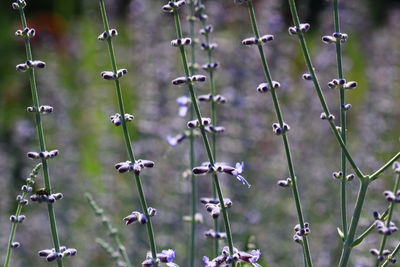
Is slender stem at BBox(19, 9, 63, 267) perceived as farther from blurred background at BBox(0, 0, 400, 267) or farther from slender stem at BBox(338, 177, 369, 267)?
blurred background at BBox(0, 0, 400, 267)

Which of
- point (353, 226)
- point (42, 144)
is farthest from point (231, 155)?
point (42, 144)

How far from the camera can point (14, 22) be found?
46.5 ft

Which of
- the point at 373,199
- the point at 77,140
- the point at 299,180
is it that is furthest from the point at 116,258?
the point at 77,140

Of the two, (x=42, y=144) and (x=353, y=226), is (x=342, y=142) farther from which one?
(x=42, y=144)

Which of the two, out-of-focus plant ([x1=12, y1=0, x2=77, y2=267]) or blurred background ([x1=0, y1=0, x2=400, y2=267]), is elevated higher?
blurred background ([x1=0, y1=0, x2=400, y2=267])

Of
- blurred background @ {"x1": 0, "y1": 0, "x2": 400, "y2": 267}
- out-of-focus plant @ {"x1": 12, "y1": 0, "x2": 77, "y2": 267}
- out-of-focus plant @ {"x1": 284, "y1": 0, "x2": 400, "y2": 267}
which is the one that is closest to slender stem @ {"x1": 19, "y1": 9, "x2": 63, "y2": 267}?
out-of-focus plant @ {"x1": 12, "y1": 0, "x2": 77, "y2": 267}

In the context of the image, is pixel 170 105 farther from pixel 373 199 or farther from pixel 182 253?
pixel 373 199

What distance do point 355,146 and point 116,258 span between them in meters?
4.60

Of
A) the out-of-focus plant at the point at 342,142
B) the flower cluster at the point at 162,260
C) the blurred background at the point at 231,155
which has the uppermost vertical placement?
the blurred background at the point at 231,155

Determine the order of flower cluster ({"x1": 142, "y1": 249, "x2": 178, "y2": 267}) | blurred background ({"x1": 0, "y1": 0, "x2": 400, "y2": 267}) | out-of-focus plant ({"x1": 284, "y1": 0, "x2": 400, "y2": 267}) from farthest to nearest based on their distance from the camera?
blurred background ({"x1": 0, "y1": 0, "x2": 400, "y2": 267}), out-of-focus plant ({"x1": 284, "y1": 0, "x2": 400, "y2": 267}), flower cluster ({"x1": 142, "y1": 249, "x2": 178, "y2": 267})

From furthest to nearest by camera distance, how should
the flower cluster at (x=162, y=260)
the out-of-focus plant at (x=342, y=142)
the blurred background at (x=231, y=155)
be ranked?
the blurred background at (x=231, y=155), the out-of-focus plant at (x=342, y=142), the flower cluster at (x=162, y=260)

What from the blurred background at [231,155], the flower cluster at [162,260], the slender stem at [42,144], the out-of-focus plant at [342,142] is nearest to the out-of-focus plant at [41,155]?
the slender stem at [42,144]

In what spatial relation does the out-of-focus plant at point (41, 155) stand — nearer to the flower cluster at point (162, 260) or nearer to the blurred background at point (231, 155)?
the flower cluster at point (162, 260)

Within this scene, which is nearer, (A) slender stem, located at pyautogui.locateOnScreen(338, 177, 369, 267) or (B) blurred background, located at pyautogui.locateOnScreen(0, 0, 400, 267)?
(A) slender stem, located at pyautogui.locateOnScreen(338, 177, 369, 267)
